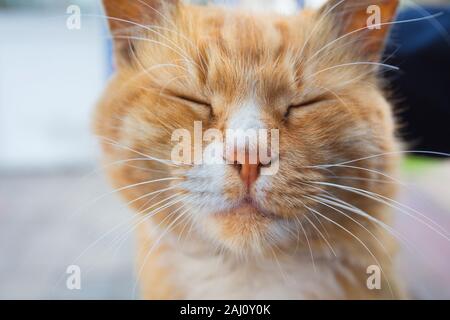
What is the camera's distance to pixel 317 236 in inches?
22.6

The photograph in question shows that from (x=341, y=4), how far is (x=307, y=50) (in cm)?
7

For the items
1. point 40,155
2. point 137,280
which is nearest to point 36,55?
point 40,155

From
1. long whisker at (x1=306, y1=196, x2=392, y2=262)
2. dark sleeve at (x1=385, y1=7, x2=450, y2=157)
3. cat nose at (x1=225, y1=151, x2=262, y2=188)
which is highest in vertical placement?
dark sleeve at (x1=385, y1=7, x2=450, y2=157)

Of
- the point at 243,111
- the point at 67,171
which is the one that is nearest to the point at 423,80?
the point at 243,111

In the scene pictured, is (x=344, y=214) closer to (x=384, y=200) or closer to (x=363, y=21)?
(x=384, y=200)

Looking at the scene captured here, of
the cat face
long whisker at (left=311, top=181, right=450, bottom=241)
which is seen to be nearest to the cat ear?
the cat face

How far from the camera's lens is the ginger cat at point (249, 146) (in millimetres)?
539

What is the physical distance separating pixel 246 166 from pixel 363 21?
0.23 m

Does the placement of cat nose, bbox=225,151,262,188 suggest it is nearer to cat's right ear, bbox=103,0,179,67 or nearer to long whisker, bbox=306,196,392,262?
long whisker, bbox=306,196,392,262

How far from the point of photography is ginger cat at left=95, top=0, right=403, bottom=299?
54 centimetres

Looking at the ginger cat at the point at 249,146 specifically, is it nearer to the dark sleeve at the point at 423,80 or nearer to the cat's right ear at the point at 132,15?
the cat's right ear at the point at 132,15

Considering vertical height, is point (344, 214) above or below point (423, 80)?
below

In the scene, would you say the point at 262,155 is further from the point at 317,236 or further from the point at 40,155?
the point at 40,155

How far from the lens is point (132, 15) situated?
592 mm
